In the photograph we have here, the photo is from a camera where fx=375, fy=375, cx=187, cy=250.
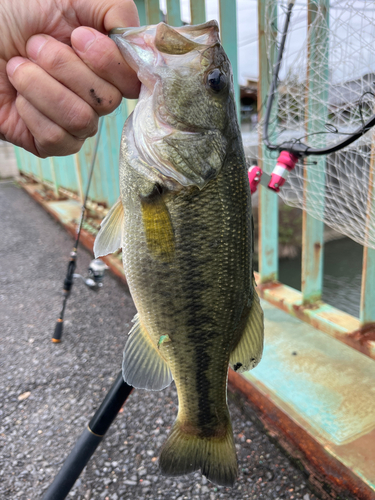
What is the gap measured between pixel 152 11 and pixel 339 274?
7573 mm

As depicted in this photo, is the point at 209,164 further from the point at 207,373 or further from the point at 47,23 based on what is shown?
the point at 207,373

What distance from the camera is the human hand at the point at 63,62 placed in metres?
1.08

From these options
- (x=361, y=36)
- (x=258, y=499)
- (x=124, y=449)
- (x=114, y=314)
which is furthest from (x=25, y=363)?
(x=361, y=36)

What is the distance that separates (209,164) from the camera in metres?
1.24

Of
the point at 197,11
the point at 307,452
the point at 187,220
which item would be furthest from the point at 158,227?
the point at 197,11

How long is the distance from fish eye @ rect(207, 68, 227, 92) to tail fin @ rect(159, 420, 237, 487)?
1.23 meters

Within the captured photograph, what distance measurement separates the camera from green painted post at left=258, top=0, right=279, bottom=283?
2834 mm

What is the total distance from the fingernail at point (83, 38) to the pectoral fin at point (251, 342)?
98 cm

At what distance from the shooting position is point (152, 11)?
3.69 m

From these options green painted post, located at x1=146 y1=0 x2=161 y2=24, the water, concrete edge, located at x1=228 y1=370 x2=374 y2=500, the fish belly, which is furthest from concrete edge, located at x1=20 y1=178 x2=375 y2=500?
the water

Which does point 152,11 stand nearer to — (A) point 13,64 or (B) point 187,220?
(A) point 13,64

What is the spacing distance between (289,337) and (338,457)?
3.71 ft

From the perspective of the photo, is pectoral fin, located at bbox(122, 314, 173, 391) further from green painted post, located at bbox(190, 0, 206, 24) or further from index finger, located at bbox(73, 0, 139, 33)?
green painted post, located at bbox(190, 0, 206, 24)

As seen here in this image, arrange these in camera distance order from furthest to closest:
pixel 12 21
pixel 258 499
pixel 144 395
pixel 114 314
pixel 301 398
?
pixel 114 314, pixel 144 395, pixel 301 398, pixel 258 499, pixel 12 21
